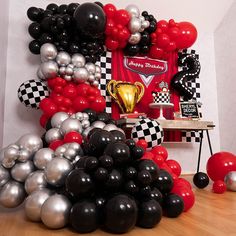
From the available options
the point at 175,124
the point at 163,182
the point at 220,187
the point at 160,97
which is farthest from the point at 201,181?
the point at 160,97

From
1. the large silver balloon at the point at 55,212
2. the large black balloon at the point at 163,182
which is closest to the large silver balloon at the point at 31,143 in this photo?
the large silver balloon at the point at 55,212

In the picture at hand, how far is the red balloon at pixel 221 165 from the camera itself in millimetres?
1928

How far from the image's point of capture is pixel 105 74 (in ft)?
8.93

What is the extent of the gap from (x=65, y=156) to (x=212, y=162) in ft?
4.22

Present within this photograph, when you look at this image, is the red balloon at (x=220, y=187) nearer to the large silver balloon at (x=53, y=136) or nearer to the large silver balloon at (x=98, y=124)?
the large silver balloon at (x=98, y=124)

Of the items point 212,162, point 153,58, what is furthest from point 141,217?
point 153,58

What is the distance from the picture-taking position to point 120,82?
2.58 meters

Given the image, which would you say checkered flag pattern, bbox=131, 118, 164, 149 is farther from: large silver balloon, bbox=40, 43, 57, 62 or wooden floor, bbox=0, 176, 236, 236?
large silver balloon, bbox=40, 43, 57, 62

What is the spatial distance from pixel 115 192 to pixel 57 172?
1.00ft

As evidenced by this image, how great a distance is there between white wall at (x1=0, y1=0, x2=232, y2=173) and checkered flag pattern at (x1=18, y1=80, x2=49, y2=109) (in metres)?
0.31

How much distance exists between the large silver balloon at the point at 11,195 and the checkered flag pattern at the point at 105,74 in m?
1.50

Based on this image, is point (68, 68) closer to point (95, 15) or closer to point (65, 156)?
point (95, 15)

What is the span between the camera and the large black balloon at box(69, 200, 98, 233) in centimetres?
97

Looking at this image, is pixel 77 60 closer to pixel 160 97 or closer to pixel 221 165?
pixel 160 97
